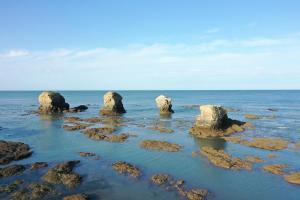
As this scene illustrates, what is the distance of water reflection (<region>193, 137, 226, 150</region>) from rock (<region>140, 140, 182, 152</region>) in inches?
124

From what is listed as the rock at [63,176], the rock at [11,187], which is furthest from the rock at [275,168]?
the rock at [11,187]

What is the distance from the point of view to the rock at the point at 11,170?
2403 centimetres

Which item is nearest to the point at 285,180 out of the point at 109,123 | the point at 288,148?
the point at 288,148

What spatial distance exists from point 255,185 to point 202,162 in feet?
→ 21.9

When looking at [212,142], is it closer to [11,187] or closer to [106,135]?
[106,135]

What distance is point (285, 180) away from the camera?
24.0 meters

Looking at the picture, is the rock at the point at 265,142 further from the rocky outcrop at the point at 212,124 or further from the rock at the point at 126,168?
the rock at the point at 126,168

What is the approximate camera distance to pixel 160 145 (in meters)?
35.4

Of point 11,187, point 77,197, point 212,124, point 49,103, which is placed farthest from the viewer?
point 49,103

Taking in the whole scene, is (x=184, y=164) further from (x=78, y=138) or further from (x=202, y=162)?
(x=78, y=138)

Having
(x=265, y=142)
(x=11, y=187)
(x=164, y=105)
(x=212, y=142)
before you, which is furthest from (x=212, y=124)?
(x=164, y=105)

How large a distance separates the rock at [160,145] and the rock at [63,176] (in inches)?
436

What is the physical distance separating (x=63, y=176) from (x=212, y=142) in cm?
1996

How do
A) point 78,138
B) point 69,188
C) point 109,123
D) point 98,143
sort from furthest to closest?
point 109,123
point 78,138
point 98,143
point 69,188
